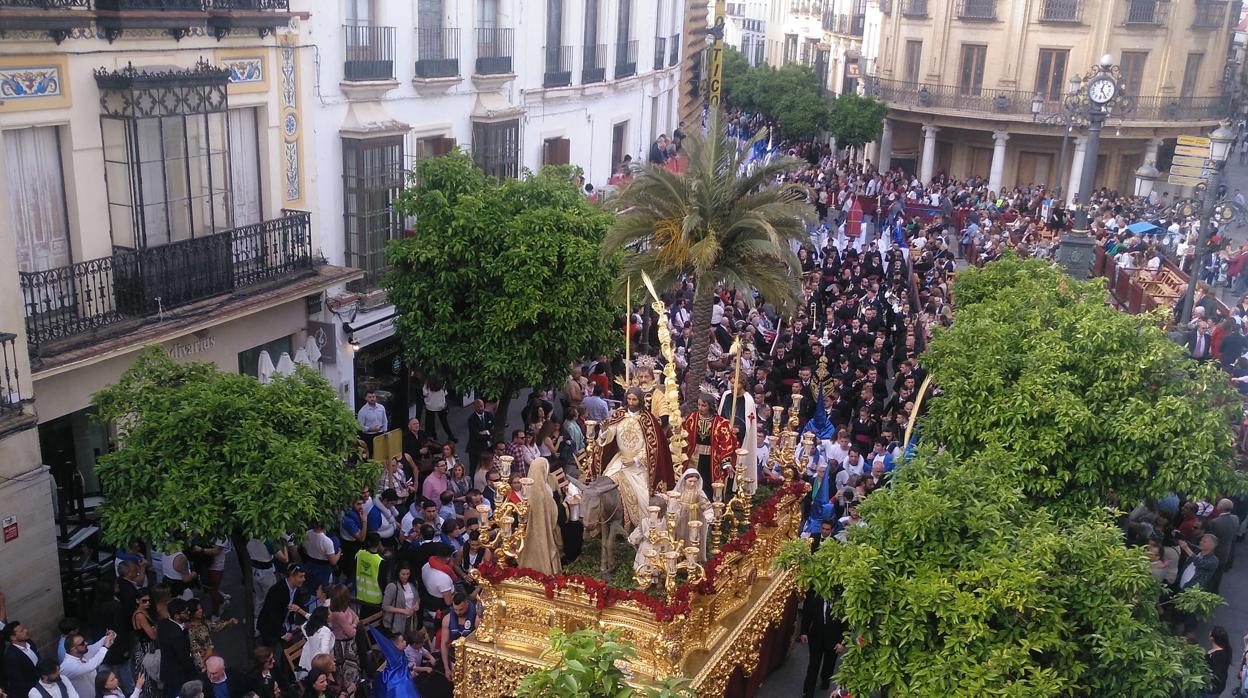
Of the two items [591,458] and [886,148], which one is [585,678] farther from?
[886,148]

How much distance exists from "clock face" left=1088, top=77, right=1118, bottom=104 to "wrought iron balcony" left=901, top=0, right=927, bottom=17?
30.5m

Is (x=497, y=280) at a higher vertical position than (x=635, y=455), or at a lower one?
higher

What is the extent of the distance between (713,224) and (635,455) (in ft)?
11.3

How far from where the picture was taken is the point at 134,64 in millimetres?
13875

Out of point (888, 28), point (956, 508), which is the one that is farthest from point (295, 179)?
point (888, 28)

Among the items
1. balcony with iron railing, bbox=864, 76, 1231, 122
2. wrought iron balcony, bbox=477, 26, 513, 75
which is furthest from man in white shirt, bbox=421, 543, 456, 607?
balcony with iron railing, bbox=864, 76, 1231, 122

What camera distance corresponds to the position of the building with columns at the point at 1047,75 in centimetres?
4366

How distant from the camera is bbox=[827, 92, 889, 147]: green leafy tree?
46656mm

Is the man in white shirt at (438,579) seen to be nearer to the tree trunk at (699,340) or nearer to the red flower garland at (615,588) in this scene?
the red flower garland at (615,588)

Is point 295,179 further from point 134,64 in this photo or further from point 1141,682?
point 1141,682

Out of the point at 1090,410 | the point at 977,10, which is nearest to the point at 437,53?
the point at 1090,410

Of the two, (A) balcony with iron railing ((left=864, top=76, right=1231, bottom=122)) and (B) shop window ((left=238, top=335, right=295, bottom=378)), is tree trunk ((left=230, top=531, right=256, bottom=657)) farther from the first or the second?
(A) balcony with iron railing ((left=864, top=76, right=1231, bottom=122))

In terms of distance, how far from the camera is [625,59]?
92.0ft

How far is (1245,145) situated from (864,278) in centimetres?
4213
